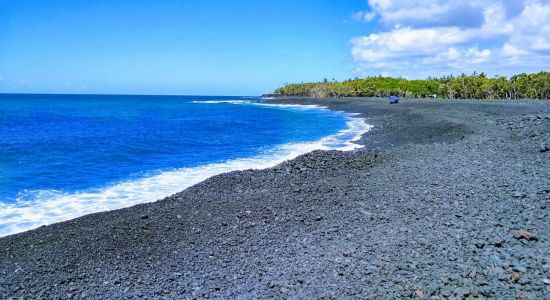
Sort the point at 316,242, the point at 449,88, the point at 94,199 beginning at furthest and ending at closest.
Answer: the point at 449,88
the point at 94,199
the point at 316,242

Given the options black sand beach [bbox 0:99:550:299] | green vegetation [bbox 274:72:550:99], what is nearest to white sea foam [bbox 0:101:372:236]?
black sand beach [bbox 0:99:550:299]

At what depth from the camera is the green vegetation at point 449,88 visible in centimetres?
7719

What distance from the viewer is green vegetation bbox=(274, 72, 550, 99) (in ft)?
253

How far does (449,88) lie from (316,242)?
3733 inches

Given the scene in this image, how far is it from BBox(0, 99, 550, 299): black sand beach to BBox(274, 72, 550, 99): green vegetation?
74897 millimetres

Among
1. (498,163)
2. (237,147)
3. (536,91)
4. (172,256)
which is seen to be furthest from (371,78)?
(172,256)

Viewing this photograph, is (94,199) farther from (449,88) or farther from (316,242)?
(449,88)

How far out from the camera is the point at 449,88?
306 ft

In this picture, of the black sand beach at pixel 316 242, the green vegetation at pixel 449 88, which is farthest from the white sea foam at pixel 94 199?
the green vegetation at pixel 449 88

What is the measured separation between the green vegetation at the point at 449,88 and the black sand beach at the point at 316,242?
74.9 m

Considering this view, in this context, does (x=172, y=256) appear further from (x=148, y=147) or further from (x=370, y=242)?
(x=148, y=147)

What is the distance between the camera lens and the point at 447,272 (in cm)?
708

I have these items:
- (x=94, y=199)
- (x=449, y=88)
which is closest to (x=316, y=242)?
(x=94, y=199)

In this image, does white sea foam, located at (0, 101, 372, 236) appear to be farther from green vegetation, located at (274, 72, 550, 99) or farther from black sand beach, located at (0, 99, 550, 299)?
green vegetation, located at (274, 72, 550, 99)
